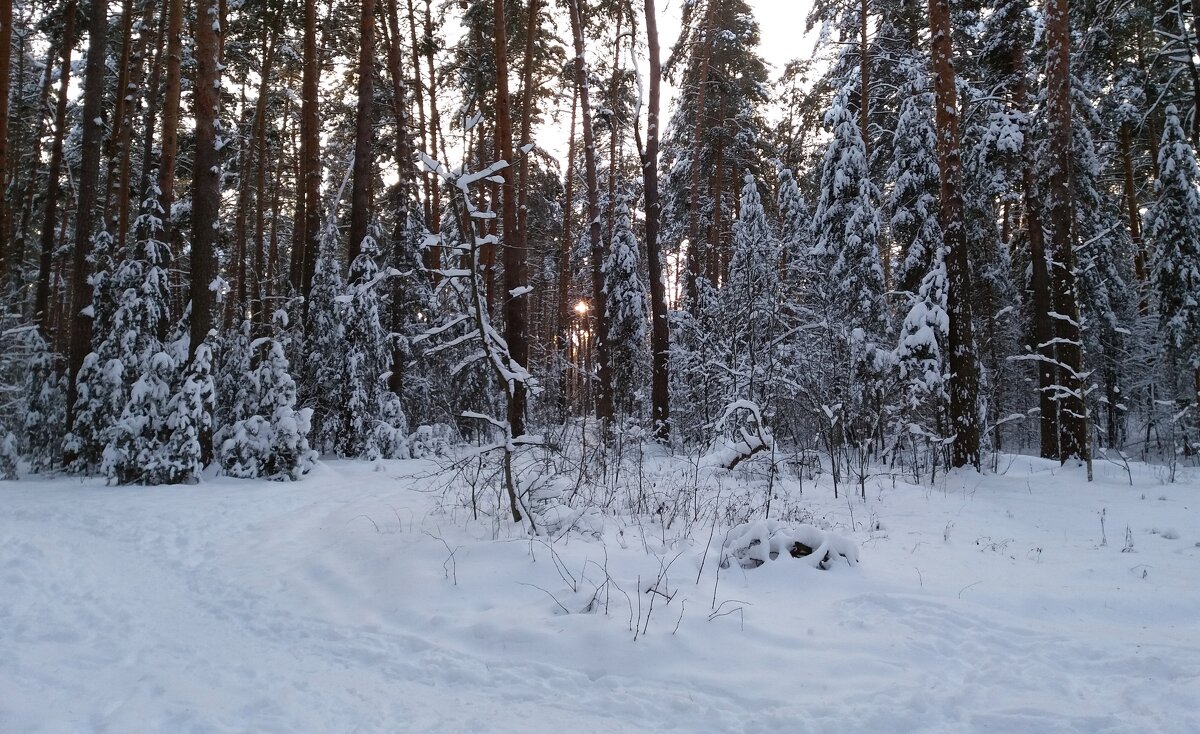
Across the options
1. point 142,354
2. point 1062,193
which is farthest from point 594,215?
point 142,354

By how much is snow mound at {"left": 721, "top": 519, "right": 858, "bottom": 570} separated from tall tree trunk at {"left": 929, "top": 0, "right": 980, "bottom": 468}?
5881 millimetres

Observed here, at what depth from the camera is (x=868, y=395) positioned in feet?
38.6

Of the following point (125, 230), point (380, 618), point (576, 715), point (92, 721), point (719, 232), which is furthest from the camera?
point (719, 232)

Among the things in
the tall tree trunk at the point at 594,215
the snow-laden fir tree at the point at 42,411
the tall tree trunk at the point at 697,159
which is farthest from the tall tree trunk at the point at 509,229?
the snow-laden fir tree at the point at 42,411

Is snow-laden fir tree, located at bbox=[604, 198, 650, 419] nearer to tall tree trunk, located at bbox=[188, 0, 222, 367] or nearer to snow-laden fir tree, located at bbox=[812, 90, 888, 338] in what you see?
snow-laden fir tree, located at bbox=[812, 90, 888, 338]

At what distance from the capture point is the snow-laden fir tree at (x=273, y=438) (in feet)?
31.6

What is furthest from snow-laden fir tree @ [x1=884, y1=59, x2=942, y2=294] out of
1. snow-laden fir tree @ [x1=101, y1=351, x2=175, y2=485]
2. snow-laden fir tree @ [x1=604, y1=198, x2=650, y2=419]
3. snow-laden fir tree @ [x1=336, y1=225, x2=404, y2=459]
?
snow-laden fir tree @ [x1=101, y1=351, x2=175, y2=485]

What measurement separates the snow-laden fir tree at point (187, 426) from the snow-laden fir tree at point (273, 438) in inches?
20.5

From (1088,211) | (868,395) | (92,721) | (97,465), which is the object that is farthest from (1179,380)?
(97,465)

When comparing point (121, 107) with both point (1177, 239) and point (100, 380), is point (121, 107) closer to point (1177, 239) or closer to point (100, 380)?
point (100, 380)

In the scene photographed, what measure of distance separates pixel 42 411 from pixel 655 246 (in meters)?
13.1

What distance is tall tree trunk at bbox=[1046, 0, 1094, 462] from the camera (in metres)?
9.47

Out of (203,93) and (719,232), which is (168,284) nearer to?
(203,93)

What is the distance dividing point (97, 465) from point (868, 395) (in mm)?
13997
